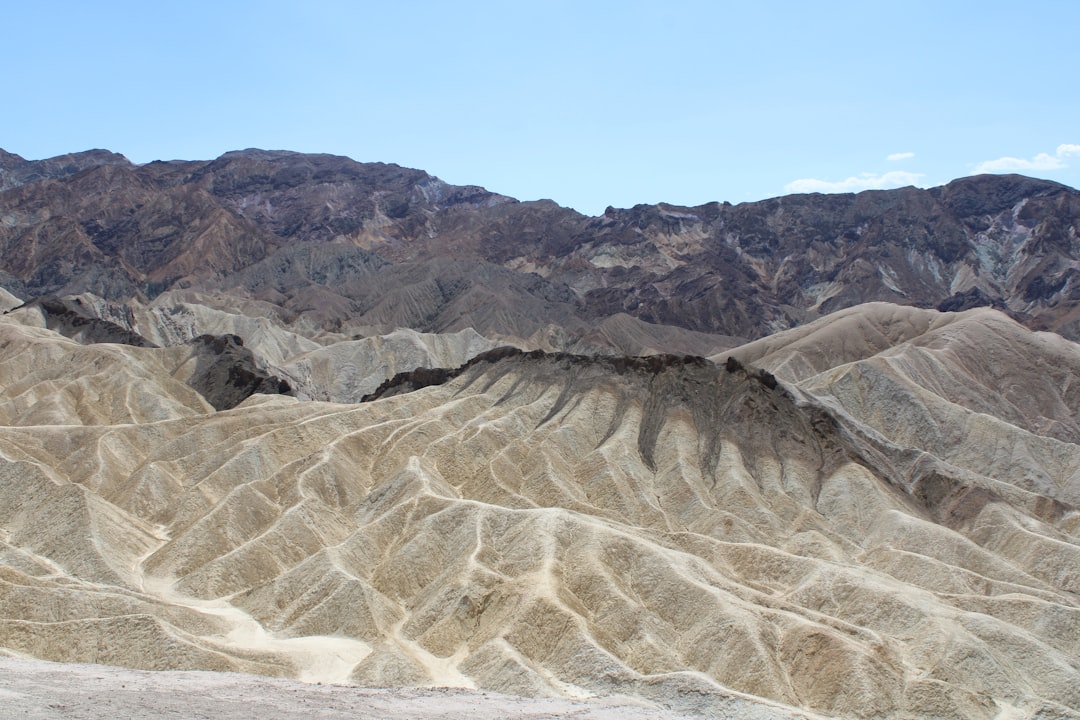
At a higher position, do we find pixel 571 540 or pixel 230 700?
pixel 571 540

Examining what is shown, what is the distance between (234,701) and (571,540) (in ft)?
96.2

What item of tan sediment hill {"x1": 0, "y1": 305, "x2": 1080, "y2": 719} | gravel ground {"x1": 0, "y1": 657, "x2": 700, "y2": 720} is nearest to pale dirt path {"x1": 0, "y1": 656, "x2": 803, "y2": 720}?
gravel ground {"x1": 0, "y1": 657, "x2": 700, "y2": 720}

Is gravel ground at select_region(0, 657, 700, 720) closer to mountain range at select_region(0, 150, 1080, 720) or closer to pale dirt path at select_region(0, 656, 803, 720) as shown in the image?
pale dirt path at select_region(0, 656, 803, 720)

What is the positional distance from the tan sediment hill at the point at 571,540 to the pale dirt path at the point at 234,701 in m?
3.48

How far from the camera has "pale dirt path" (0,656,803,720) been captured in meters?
40.3

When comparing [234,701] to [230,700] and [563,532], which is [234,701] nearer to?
[230,700]

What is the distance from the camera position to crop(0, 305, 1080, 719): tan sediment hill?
56.3m

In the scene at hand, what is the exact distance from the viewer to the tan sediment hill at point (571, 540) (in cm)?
5628

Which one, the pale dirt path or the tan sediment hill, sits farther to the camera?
the tan sediment hill

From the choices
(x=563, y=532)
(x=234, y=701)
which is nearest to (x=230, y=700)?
(x=234, y=701)

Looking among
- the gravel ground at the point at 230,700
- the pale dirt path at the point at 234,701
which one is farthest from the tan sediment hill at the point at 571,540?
the gravel ground at the point at 230,700

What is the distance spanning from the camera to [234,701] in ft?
145

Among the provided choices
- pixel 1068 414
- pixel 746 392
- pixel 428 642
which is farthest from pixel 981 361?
pixel 428 642

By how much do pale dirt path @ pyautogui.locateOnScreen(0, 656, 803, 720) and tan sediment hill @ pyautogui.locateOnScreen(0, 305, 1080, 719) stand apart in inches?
137
